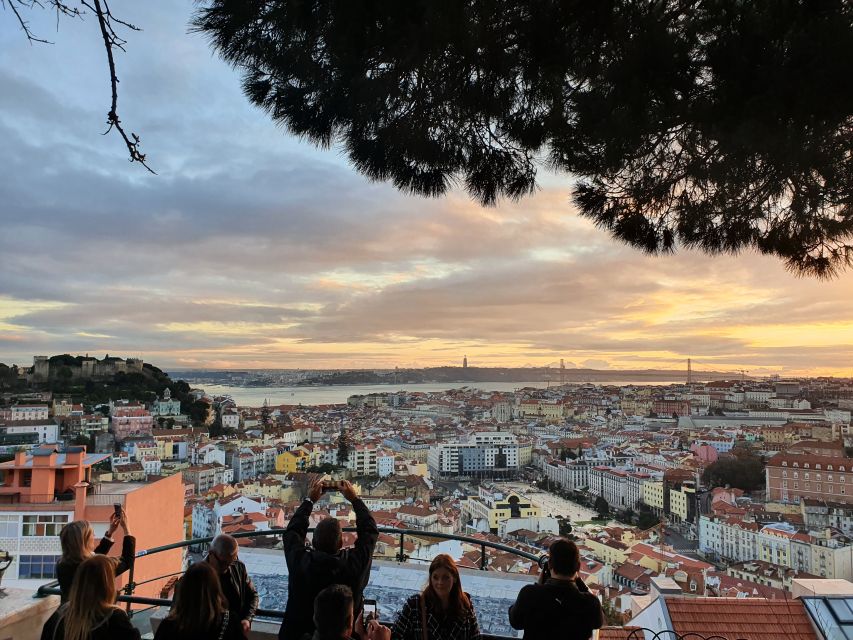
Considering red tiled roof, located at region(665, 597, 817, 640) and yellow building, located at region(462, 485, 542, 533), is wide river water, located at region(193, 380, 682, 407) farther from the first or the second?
red tiled roof, located at region(665, 597, 817, 640)

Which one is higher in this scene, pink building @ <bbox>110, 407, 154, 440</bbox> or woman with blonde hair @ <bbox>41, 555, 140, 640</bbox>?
woman with blonde hair @ <bbox>41, 555, 140, 640</bbox>

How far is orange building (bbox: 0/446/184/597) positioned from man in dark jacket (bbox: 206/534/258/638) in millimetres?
6915

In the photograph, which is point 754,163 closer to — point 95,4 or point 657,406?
point 95,4

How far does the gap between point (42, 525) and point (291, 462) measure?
20965mm

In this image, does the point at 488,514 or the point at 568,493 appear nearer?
the point at 488,514

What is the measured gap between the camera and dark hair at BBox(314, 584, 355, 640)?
118 cm

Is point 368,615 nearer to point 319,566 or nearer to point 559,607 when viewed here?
point 319,566

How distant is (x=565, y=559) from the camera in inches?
54.2

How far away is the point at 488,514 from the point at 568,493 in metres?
11.2

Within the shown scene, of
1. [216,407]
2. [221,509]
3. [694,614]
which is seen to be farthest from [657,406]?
[694,614]

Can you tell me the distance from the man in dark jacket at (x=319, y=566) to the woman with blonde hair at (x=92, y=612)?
0.37 metres

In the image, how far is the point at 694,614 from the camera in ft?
16.3

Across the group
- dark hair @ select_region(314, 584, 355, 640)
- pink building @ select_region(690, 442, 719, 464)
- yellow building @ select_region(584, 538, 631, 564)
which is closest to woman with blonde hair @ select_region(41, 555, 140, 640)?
dark hair @ select_region(314, 584, 355, 640)

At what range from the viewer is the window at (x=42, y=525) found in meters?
7.95
